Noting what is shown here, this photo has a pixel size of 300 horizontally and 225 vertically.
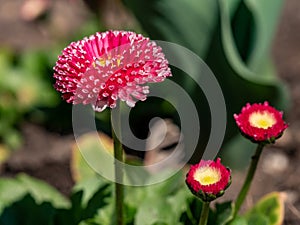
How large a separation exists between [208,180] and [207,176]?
0.03 feet

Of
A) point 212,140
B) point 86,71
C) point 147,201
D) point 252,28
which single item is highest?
point 86,71

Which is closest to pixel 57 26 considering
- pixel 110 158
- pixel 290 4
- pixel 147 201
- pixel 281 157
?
pixel 290 4

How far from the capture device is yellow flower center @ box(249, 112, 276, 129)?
4.27ft

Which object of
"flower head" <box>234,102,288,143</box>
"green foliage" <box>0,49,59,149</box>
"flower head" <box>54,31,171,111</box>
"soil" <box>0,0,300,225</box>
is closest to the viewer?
"flower head" <box>54,31,171,111</box>

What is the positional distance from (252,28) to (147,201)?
0.70m

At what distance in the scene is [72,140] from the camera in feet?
8.48

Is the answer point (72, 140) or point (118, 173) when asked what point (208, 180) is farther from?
point (72, 140)

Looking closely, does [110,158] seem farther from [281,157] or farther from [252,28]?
[281,157]

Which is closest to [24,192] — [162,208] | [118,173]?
[162,208]

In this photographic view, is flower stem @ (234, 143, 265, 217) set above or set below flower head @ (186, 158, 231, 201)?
below

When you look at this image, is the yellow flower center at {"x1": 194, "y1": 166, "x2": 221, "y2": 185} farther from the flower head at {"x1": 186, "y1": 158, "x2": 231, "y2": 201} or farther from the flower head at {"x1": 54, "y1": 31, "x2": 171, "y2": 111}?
the flower head at {"x1": 54, "y1": 31, "x2": 171, "y2": 111}

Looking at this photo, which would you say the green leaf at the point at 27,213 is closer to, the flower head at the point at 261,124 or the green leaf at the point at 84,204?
the green leaf at the point at 84,204

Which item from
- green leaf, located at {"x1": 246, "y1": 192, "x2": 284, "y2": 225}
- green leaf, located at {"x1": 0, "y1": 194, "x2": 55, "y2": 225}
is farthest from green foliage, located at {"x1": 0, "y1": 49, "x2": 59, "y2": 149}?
green leaf, located at {"x1": 246, "y1": 192, "x2": 284, "y2": 225}

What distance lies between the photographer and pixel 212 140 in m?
2.06
